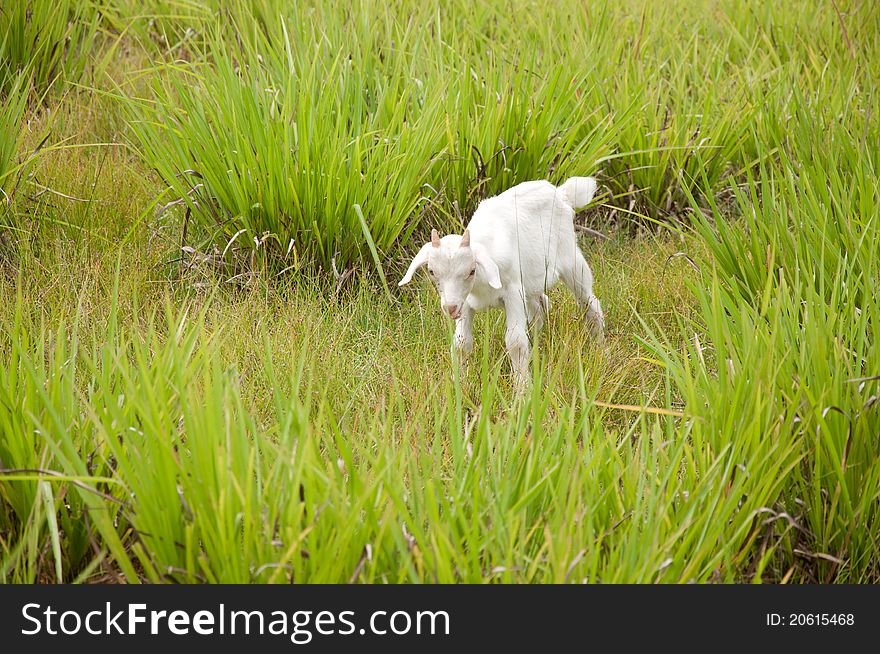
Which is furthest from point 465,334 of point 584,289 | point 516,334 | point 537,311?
point 584,289

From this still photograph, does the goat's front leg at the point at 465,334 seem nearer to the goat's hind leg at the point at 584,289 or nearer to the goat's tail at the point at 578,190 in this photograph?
the goat's hind leg at the point at 584,289

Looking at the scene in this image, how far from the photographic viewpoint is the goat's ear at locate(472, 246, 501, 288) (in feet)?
8.80

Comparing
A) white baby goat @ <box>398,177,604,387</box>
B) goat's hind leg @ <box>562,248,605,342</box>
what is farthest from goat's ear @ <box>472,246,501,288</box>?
goat's hind leg @ <box>562,248,605,342</box>

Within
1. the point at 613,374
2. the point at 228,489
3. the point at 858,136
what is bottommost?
the point at 613,374

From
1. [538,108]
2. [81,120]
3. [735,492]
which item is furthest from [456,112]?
[735,492]

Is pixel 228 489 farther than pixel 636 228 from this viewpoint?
No

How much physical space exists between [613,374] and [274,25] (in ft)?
9.43

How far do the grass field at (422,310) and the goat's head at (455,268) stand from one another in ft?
0.70

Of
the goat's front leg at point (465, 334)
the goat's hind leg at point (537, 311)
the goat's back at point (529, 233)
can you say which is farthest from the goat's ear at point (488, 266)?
the goat's hind leg at point (537, 311)

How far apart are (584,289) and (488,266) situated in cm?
65

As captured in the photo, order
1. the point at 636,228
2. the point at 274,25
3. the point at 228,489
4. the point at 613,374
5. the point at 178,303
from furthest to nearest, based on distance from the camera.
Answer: the point at 274,25
the point at 636,228
the point at 178,303
the point at 613,374
the point at 228,489

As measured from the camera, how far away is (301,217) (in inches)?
135

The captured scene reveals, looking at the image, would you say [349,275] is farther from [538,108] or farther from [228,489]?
[228,489]

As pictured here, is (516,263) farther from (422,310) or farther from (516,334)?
(422,310)
